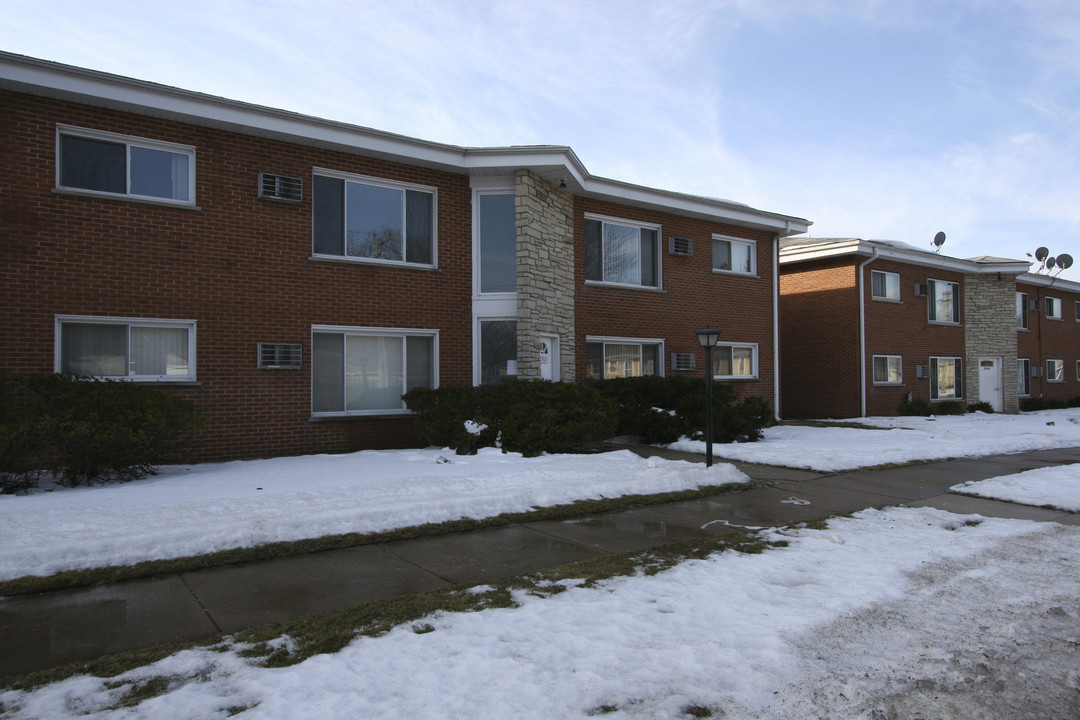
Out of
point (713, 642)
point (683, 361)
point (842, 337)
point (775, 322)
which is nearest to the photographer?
point (713, 642)

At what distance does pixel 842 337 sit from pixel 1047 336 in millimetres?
14294

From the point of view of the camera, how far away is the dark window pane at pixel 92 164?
368 inches

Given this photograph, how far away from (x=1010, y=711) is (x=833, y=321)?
755 inches

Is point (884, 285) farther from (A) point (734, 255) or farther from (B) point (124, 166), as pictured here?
(B) point (124, 166)

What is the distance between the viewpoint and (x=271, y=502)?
6.61 m

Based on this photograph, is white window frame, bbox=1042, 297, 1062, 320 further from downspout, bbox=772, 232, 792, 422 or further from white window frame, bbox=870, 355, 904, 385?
downspout, bbox=772, 232, 792, 422

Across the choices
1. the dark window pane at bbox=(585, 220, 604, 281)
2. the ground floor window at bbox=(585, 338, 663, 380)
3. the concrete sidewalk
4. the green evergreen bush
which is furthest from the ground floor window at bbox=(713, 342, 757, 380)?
the green evergreen bush

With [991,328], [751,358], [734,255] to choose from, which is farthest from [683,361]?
[991,328]

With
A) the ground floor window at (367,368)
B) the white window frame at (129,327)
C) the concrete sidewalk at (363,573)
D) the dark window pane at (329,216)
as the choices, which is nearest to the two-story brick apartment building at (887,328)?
the concrete sidewalk at (363,573)

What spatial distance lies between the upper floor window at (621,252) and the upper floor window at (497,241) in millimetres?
2237

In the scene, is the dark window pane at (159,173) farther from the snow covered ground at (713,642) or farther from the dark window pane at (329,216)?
the snow covered ground at (713,642)

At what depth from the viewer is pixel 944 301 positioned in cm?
2331

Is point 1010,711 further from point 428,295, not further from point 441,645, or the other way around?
point 428,295

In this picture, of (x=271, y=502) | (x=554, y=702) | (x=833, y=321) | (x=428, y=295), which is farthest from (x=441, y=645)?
(x=833, y=321)
